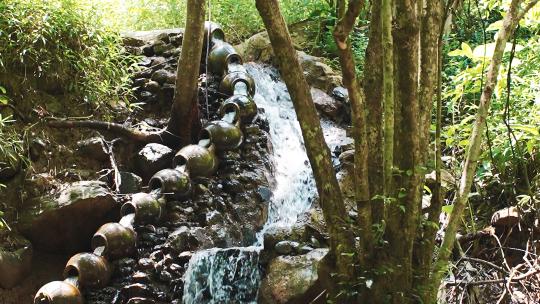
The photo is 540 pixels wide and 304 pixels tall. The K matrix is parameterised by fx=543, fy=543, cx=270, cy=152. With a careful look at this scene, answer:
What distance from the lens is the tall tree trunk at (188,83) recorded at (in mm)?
5219

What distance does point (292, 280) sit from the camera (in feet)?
12.2

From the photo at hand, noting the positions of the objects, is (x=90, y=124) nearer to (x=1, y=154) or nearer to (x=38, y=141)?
(x=38, y=141)

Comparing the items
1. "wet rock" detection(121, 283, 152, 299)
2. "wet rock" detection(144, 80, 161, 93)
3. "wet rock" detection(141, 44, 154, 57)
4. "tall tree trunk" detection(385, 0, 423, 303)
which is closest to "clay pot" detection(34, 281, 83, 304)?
"wet rock" detection(121, 283, 152, 299)

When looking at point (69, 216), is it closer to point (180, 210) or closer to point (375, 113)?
point (180, 210)

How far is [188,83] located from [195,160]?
2.66 feet

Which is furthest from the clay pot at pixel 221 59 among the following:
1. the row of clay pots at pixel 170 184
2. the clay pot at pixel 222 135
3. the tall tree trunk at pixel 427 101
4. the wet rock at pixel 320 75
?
the tall tree trunk at pixel 427 101

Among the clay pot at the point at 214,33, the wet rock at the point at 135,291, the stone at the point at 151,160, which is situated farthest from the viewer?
the clay pot at the point at 214,33

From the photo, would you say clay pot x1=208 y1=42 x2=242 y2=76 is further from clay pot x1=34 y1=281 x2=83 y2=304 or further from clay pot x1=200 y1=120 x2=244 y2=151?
clay pot x1=34 y1=281 x2=83 y2=304

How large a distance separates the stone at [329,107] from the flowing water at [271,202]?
0.15m

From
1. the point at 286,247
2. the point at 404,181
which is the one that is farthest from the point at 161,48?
the point at 404,181

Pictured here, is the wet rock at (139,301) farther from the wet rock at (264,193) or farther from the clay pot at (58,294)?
the wet rock at (264,193)

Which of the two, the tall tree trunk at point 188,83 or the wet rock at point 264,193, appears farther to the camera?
the wet rock at point 264,193

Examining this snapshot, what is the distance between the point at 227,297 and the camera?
4.29 m

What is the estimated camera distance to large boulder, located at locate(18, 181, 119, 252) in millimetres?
4449
